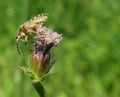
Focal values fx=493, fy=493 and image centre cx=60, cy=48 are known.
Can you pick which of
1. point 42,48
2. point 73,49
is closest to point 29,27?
point 42,48

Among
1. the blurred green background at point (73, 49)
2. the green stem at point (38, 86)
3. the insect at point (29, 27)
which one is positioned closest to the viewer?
the green stem at point (38, 86)

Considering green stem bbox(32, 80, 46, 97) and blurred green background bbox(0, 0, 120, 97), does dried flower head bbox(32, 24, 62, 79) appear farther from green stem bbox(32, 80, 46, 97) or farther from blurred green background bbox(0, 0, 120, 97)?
blurred green background bbox(0, 0, 120, 97)

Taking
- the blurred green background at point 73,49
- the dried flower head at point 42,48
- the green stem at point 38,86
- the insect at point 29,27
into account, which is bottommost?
the green stem at point 38,86

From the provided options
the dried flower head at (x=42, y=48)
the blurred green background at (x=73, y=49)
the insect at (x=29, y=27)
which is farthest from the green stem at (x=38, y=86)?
the blurred green background at (x=73, y=49)

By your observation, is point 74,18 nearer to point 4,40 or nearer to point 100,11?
point 100,11

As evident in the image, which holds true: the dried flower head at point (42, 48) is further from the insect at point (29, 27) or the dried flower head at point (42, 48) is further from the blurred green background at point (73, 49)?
the blurred green background at point (73, 49)
